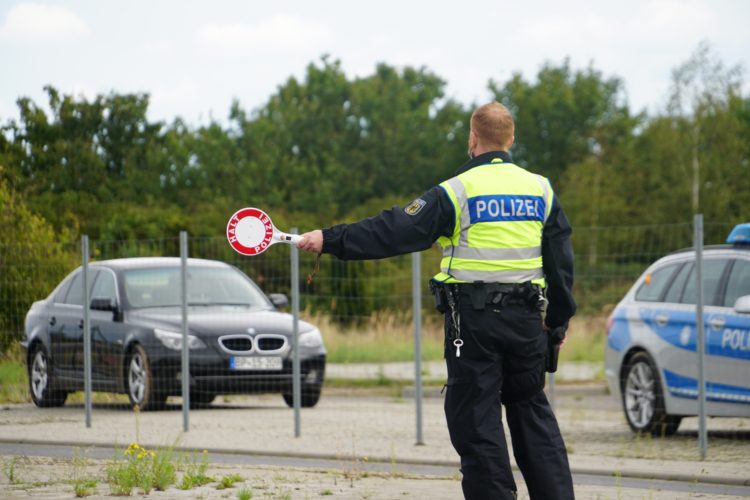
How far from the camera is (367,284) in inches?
628

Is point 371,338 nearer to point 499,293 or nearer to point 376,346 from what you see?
point 376,346

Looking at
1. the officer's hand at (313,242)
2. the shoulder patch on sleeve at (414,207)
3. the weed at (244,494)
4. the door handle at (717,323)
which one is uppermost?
the shoulder patch on sleeve at (414,207)

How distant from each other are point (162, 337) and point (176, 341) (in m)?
0.15

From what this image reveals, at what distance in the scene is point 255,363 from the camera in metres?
15.4

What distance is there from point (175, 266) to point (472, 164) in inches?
403

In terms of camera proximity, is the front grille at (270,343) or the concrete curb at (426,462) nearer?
the concrete curb at (426,462)

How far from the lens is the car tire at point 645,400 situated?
511 inches

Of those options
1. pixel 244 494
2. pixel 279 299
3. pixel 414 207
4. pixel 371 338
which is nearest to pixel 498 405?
pixel 414 207

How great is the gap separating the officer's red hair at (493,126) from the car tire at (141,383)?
8953 millimetres

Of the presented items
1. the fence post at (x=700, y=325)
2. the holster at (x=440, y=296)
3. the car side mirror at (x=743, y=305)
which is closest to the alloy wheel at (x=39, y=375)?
the fence post at (x=700, y=325)

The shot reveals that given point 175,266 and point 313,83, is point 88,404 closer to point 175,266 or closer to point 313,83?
point 175,266

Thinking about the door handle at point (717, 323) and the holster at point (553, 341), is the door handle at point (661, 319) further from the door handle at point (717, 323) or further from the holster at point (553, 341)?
the holster at point (553, 341)

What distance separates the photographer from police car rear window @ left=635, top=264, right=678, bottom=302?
1321 cm

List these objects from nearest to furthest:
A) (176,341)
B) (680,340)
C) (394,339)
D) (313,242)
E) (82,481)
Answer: (313,242) < (82,481) < (680,340) < (176,341) < (394,339)
